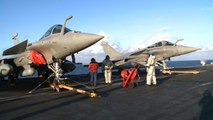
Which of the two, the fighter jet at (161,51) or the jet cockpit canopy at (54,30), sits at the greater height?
the jet cockpit canopy at (54,30)

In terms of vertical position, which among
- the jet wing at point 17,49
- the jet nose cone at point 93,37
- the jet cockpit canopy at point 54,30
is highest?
the jet cockpit canopy at point 54,30

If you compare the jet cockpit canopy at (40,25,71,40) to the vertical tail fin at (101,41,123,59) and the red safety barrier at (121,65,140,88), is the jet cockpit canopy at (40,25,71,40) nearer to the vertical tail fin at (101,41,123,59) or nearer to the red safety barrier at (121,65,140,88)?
the red safety barrier at (121,65,140,88)

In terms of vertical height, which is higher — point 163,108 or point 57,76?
point 57,76

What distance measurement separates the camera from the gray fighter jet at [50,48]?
1280cm

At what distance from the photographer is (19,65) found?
51.1 ft

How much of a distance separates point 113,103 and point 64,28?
19.7 feet

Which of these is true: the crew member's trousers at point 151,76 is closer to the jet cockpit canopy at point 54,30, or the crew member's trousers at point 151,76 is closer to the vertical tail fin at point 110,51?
the jet cockpit canopy at point 54,30

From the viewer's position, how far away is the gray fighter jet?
12797 millimetres

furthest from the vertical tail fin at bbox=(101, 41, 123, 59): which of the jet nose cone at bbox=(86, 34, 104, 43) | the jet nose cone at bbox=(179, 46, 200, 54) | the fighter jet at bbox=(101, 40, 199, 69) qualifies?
the jet nose cone at bbox=(86, 34, 104, 43)

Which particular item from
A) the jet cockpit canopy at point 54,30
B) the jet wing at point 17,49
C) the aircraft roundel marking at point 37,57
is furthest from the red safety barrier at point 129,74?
the jet wing at point 17,49

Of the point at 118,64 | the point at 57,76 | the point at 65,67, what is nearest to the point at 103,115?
the point at 57,76

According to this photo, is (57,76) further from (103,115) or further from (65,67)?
(103,115)

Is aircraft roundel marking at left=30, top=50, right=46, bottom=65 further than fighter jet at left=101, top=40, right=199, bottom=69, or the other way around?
fighter jet at left=101, top=40, right=199, bottom=69

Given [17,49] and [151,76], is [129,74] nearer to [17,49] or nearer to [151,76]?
[151,76]
